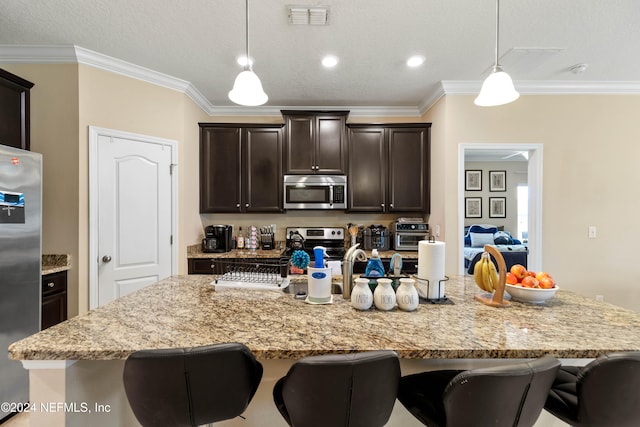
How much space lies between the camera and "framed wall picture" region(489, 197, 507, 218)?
274 inches

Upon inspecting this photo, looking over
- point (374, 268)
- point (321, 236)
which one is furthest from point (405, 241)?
point (374, 268)

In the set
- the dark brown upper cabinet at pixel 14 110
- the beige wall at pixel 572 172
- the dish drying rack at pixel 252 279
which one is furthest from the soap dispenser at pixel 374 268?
the dark brown upper cabinet at pixel 14 110

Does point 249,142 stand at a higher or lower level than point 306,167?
higher

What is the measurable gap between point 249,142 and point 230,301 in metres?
2.47

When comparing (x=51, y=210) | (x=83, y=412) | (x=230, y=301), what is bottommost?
(x=83, y=412)

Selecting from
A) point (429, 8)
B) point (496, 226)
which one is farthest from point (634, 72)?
point (496, 226)

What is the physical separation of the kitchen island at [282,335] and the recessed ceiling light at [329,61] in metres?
2.06

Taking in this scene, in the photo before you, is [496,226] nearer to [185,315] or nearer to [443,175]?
[443,175]

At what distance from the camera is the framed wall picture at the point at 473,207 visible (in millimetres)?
6953

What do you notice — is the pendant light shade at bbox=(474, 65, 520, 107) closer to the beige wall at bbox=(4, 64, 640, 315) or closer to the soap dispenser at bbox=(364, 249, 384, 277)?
the soap dispenser at bbox=(364, 249, 384, 277)

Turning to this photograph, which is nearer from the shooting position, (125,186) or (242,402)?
(242,402)

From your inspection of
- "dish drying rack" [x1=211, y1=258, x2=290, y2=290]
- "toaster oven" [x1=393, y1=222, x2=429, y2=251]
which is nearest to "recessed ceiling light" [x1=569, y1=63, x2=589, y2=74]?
"toaster oven" [x1=393, y1=222, x2=429, y2=251]

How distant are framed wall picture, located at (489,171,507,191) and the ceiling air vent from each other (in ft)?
21.2

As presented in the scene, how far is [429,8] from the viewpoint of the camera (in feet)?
6.28
